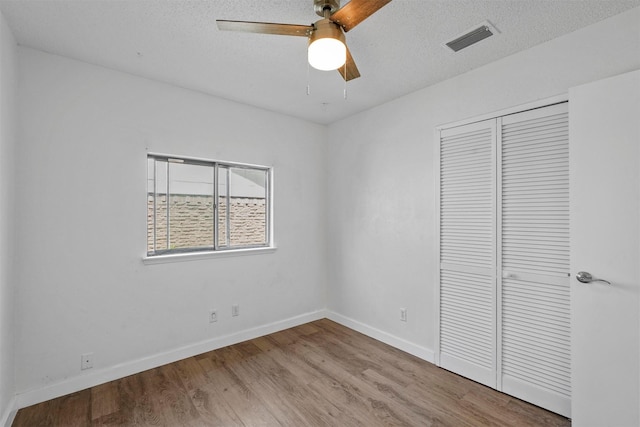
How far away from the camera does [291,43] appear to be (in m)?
2.13

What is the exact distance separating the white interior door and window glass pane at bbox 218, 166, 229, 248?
3.01 metres

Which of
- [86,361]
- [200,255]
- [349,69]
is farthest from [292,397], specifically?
[349,69]

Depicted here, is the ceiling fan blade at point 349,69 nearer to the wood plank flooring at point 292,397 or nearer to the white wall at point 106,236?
the white wall at point 106,236

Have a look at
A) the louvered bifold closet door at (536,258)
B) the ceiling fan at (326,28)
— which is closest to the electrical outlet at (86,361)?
the ceiling fan at (326,28)

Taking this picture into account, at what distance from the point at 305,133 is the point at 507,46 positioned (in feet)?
7.61

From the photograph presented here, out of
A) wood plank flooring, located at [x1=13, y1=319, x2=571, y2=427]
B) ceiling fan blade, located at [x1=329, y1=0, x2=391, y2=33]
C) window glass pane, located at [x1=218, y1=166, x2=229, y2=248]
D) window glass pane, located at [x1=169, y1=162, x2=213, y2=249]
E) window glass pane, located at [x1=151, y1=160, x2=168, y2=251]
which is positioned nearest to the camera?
ceiling fan blade, located at [x1=329, y1=0, x2=391, y2=33]

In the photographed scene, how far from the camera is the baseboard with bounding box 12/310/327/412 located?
2.17 meters

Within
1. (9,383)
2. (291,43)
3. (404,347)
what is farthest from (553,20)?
(9,383)

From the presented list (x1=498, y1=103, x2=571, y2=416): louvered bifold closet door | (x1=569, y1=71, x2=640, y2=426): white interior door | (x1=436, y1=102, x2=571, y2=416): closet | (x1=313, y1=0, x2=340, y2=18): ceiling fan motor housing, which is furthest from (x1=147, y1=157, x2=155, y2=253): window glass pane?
(x1=569, y1=71, x2=640, y2=426): white interior door

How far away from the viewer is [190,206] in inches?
119

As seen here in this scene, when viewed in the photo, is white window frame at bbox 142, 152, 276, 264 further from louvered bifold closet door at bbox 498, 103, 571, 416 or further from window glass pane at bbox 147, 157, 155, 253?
louvered bifold closet door at bbox 498, 103, 571, 416

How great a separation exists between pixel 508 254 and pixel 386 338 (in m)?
1.56

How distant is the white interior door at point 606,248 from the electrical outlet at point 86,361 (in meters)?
3.49

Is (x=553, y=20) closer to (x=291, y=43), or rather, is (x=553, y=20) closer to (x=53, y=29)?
(x=291, y=43)
